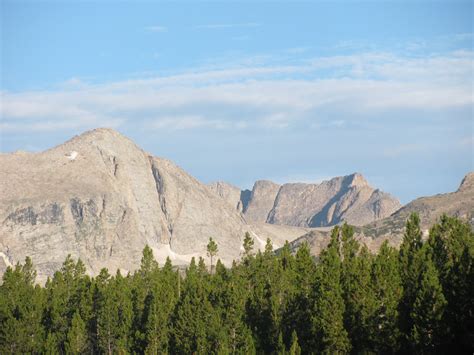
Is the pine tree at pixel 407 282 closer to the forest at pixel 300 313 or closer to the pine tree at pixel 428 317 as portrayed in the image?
the forest at pixel 300 313

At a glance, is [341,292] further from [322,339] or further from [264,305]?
[264,305]

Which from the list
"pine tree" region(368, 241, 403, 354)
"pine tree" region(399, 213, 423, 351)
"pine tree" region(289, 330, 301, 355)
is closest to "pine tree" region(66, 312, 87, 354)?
"pine tree" region(289, 330, 301, 355)

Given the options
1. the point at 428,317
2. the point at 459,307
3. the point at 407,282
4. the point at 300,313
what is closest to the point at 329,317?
the point at 407,282

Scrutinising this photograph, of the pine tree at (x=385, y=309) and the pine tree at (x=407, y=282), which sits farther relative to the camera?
the pine tree at (x=407, y=282)

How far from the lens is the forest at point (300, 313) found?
5349 inches

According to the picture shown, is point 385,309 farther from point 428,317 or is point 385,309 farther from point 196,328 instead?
point 196,328

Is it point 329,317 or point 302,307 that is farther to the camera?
point 302,307

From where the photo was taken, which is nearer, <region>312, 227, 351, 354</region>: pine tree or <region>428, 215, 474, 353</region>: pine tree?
<region>428, 215, 474, 353</region>: pine tree

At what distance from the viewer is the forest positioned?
135875 mm

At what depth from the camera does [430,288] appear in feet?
449

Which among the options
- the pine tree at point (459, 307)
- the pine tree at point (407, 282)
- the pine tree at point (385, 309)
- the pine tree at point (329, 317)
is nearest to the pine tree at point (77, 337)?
the pine tree at point (329, 317)

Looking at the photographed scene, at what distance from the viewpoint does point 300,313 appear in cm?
16362

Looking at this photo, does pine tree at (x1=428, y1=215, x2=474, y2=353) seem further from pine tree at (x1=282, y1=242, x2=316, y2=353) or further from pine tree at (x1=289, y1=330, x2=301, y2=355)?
pine tree at (x1=289, y1=330, x2=301, y2=355)

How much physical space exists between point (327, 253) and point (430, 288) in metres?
41.6
